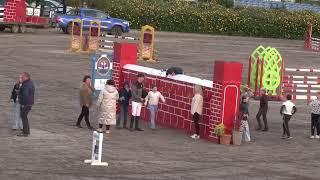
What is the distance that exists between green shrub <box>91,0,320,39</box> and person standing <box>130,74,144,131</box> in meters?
43.2

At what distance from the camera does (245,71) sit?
1420 inches

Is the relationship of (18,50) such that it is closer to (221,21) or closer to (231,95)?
(231,95)

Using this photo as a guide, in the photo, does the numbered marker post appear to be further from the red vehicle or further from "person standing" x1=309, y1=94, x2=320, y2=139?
the red vehicle

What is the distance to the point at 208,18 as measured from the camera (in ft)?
215

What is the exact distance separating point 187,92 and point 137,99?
57.4 inches

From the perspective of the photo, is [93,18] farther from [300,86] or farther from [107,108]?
[107,108]

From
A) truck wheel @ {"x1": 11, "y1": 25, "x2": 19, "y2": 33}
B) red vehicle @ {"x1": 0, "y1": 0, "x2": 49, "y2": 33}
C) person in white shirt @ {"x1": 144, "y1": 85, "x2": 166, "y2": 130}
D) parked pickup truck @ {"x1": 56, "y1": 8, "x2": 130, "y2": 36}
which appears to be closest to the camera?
person in white shirt @ {"x1": 144, "y1": 85, "x2": 166, "y2": 130}

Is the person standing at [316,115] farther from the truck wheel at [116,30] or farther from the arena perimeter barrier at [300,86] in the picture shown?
the truck wheel at [116,30]

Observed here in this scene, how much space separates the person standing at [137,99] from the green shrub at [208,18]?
43205mm

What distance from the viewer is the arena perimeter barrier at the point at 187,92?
62.0 ft

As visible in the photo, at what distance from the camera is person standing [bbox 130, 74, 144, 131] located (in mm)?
19906

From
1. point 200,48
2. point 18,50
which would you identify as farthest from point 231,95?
point 200,48

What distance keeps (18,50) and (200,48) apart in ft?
43.6

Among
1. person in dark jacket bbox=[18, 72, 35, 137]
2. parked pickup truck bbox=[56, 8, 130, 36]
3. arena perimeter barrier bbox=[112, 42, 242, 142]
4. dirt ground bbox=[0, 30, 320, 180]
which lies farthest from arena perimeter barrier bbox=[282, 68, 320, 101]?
parked pickup truck bbox=[56, 8, 130, 36]
